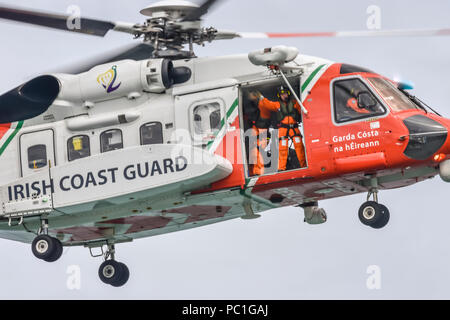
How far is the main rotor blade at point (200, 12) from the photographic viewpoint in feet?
61.8

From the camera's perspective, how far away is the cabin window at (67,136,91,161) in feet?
66.5

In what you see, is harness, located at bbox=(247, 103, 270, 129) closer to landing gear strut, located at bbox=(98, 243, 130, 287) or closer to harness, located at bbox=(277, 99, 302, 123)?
harness, located at bbox=(277, 99, 302, 123)

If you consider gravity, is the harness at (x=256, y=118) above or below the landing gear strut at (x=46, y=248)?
above

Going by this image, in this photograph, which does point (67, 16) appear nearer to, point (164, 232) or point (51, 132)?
point (51, 132)

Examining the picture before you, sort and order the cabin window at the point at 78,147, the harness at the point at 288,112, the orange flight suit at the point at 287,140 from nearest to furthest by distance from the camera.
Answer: the orange flight suit at the point at 287,140 < the harness at the point at 288,112 < the cabin window at the point at 78,147

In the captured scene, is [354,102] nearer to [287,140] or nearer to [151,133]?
[287,140]

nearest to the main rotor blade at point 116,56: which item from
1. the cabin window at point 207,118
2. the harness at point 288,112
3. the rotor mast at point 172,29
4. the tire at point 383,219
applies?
the rotor mast at point 172,29

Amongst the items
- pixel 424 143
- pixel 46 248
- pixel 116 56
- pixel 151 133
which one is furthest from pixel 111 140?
pixel 424 143

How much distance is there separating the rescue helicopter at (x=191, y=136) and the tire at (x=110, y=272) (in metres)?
0.96

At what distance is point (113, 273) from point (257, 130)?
4357 millimetres

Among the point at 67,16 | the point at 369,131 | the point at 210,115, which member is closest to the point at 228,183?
the point at 210,115

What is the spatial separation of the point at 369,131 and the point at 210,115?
2.60 metres

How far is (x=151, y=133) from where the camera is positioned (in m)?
19.9

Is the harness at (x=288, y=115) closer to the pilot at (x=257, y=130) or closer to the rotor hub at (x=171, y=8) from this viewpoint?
the pilot at (x=257, y=130)
